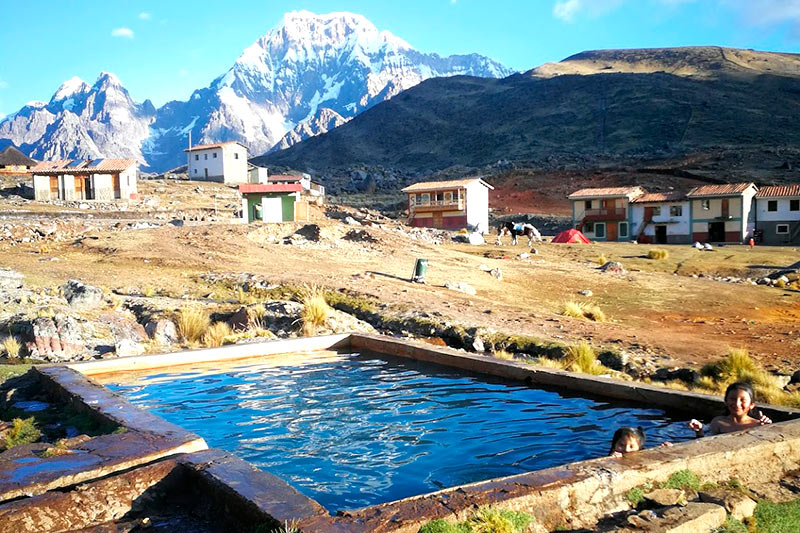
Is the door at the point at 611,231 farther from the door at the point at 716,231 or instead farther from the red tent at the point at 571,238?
the red tent at the point at 571,238

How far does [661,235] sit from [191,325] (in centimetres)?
4960

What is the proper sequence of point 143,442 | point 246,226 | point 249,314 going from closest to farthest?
point 143,442
point 249,314
point 246,226

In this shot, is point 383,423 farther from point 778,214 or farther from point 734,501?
point 778,214

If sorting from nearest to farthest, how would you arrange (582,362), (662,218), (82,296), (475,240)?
(582,362)
(82,296)
(475,240)
(662,218)

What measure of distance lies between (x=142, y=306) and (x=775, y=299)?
21.7 m

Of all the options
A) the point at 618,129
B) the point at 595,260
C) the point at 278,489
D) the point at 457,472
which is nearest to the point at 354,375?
the point at 457,472

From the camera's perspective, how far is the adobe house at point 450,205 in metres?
59.7

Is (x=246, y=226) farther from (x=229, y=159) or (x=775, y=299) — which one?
(x=229, y=159)

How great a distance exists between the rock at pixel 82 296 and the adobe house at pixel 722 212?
48012mm

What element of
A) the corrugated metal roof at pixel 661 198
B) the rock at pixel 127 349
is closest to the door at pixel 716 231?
the corrugated metal roof at pixel 661 198

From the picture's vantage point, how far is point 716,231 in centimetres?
5491

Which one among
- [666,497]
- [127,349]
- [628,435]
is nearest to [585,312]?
[127,349]

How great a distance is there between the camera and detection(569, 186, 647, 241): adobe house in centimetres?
5884

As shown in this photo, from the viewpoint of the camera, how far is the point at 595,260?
36500mm
